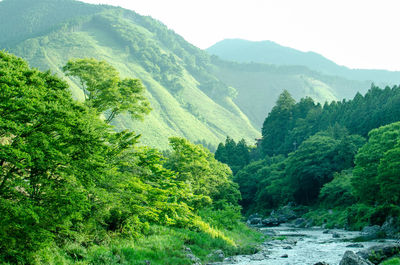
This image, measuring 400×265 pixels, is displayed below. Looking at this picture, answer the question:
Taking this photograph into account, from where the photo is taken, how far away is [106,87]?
41.7 metres

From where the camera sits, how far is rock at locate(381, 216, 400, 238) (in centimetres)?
4164

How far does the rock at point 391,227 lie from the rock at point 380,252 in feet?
53.1

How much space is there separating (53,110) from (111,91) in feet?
84.1

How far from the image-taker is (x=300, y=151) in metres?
89.4

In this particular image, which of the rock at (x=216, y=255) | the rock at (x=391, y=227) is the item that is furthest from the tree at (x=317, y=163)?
the rock at (x=216, y=255)

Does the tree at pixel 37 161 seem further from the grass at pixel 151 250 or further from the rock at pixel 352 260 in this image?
the rock at pixel 352 260

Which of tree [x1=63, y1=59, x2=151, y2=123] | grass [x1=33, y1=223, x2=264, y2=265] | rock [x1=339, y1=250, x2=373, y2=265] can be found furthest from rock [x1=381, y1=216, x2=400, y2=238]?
tree [x1=63, y1=59, x2=151, y2=123]

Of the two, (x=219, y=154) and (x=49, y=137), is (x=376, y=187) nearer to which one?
(x=49, y=137)

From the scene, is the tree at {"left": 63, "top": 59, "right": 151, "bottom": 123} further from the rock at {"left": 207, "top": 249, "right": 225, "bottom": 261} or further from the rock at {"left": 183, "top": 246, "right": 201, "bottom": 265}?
the rock at {"left": 207, "top": 249, "right": 225, "bottom": 261}

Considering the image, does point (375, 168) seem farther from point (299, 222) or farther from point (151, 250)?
point (151, 250)

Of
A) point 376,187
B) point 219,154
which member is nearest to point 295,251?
point 376,187

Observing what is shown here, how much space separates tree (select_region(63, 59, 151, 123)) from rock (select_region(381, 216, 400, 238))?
107 ft

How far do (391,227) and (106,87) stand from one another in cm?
3831

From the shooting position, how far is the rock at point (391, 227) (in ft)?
137
